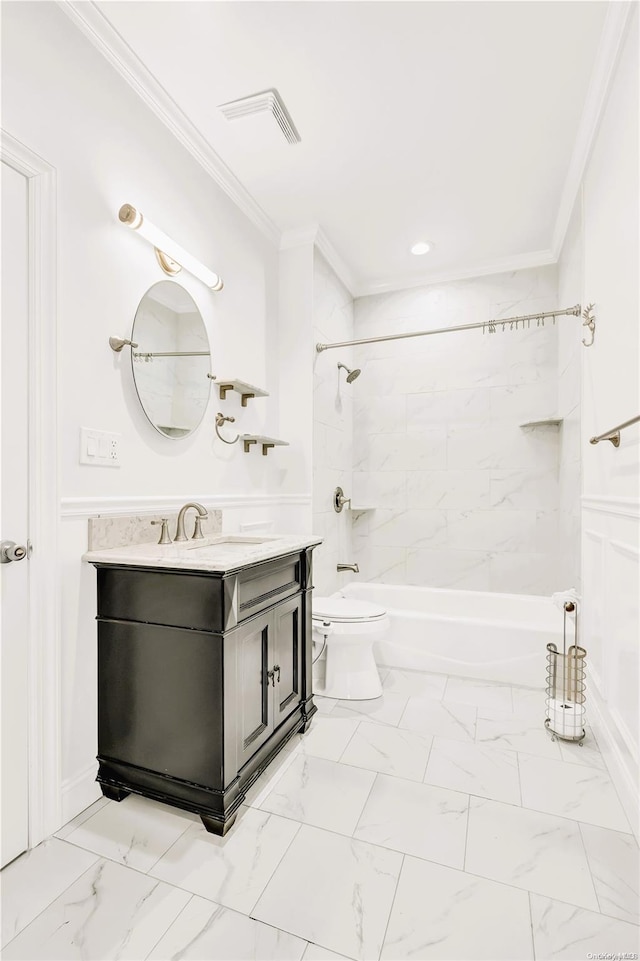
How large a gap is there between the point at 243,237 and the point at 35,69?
1.25 m

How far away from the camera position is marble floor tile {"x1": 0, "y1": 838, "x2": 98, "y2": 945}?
1.12m

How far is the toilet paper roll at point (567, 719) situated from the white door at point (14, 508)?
1908mm

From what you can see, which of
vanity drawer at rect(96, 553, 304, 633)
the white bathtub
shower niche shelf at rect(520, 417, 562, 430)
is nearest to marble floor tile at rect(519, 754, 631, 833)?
the white bathtub

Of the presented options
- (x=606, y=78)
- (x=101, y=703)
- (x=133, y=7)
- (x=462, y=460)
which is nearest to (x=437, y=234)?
(x=606, y=78)

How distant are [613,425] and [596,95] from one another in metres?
1.33

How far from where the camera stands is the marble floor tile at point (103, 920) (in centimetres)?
104

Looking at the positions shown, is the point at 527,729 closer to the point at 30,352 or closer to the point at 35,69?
the point at 30,352

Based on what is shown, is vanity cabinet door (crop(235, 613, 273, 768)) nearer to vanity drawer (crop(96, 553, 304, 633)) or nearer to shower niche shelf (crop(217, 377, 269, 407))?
vanity drawer (crop(96, 553, 304, 633))

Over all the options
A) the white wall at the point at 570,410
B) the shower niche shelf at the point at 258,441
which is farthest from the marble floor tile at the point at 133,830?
the white wall at the point at 570,410

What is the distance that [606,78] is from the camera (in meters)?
1.75

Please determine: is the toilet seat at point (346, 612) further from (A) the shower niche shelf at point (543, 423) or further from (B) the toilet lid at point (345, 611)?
(A) the shower niche shelf at point (543, 423)

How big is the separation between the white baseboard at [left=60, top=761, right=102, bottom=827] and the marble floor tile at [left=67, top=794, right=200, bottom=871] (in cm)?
5

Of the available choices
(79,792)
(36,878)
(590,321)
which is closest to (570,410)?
(590,321)

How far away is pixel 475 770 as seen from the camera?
170cm
